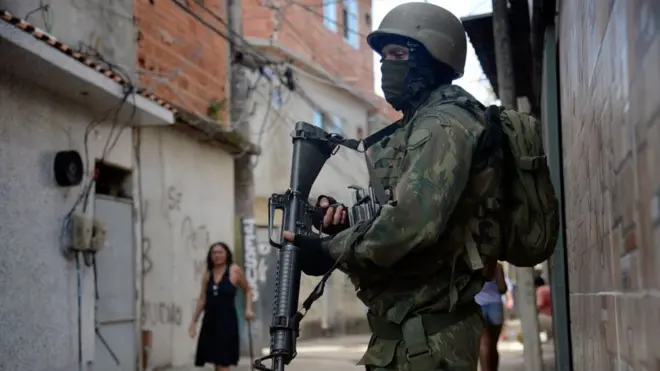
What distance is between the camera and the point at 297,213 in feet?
8.51

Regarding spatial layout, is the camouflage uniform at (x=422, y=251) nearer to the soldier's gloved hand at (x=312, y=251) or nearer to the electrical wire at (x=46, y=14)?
the soldier's gloved hand at (x=312, y=251)

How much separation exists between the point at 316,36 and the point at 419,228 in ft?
57.8

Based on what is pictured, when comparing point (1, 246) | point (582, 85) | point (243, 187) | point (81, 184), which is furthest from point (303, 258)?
point (243, 187)

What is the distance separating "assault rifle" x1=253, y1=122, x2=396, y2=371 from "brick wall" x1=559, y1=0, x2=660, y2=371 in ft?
2.16

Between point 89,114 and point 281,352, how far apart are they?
262 inches

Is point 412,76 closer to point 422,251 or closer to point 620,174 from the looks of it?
point 422,251

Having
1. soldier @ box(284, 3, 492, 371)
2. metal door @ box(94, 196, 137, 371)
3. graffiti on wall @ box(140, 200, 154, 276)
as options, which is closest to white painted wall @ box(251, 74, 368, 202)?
graffiti on wall @ box(140, 200, 154, 276)

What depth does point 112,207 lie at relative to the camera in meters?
8.87

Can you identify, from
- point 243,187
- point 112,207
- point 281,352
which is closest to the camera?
point 281,352

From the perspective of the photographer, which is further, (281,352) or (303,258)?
(303,258)

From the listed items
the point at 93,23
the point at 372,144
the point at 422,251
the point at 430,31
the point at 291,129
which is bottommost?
the point at 422,251

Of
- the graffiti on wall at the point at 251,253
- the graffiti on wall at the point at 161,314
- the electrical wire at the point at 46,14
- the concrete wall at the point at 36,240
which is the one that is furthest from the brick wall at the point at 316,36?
the concrete wall at the point at 36,240

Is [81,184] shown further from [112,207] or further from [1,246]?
[1,246]

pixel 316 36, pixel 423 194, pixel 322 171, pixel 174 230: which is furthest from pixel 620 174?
pixel 322 171
